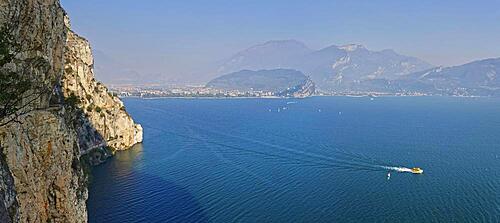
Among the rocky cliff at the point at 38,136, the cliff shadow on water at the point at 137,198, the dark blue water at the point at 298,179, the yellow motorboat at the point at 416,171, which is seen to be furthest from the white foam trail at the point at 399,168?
the rocky cliff at the point at 38,136

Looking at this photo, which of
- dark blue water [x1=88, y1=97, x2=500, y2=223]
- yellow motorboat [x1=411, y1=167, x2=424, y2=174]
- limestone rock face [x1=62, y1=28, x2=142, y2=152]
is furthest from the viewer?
limestone rock face [x1=62, y1=28, x2=142, y2=152]

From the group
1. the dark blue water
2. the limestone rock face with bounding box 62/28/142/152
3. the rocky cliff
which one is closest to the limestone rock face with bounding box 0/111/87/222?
the rocky cliff

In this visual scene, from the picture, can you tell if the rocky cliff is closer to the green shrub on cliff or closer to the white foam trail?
the green shrub on cliff

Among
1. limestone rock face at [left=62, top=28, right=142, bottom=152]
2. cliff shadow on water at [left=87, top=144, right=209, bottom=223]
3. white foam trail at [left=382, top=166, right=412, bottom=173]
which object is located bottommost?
cliff shadow on water at [left=87, top=144, right=209, bottom=223]

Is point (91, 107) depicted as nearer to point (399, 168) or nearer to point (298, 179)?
point (298, 179)

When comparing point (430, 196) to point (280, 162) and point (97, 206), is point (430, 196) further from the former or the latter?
point (97, 206)

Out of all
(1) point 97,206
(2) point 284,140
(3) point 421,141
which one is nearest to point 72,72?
(1) point 97,206

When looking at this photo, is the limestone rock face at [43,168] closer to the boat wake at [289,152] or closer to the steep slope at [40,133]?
the steep slope at [40,133]
